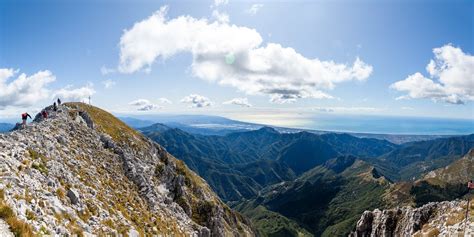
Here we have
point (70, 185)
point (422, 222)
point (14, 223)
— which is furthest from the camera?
point (422, 222)

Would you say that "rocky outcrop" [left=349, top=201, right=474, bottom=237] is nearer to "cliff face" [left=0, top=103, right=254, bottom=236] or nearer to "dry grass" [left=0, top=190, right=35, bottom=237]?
"cliff face" [left=0, top=103, right=254, bottom=236]

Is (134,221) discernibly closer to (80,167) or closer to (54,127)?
(80,167)

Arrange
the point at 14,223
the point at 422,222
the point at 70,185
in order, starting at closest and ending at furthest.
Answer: the point at 14,223 → the point at 70,185 → the point at 422,222

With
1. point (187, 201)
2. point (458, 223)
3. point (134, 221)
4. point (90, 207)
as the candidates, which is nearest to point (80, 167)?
point (134, 221)

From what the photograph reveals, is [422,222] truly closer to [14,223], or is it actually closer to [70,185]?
[70,185]

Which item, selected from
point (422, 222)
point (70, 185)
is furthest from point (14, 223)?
point (422, 222)

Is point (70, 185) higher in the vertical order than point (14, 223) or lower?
lower

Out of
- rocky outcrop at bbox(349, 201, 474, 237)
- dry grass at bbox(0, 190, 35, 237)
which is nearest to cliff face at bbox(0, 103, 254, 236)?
dry grass at bbox(0, 190, 35, 237)

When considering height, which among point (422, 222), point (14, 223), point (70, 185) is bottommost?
point (422, 222)

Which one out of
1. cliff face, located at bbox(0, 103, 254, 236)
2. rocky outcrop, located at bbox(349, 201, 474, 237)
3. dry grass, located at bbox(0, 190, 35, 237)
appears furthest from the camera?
rocky outcrop, located at bbox(349, 201, 474, 237)

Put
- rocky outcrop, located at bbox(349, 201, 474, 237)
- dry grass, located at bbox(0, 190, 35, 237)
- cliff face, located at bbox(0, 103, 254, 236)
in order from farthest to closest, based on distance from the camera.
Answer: rocky outcrop, located at bbox(349, 201, 474, 237)
cliff face, located at bbox(0, 103, 254, 236)
dry grass, located at bbox(0, 190, 35, 237)
